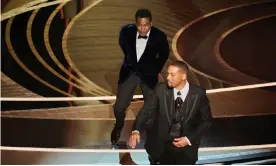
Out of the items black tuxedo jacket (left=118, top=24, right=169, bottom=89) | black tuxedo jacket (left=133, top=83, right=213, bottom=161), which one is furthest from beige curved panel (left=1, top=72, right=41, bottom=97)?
black tuxedo jacket (left=133, top=83, right=213, bottom=161)

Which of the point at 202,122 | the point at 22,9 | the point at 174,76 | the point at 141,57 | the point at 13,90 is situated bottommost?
the point at 202,122

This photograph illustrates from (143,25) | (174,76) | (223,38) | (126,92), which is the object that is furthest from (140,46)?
(223,38)

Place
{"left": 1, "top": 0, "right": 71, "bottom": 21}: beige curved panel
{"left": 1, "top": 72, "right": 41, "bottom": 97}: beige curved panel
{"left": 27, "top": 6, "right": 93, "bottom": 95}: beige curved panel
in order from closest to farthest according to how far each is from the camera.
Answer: {"left": 1, "top": 72, "right": 41, "bottom": 97}: beige curved panel
{"left": 27, "top": 6, "right": 93, "bottom": 95}: beige curved panel
{"left": 1, "top": 0, "right": 71, "bottom": 21}: beige curved panel

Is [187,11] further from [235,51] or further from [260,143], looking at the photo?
[260,143]

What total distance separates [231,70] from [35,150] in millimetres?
2275

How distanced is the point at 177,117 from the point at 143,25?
916 mm

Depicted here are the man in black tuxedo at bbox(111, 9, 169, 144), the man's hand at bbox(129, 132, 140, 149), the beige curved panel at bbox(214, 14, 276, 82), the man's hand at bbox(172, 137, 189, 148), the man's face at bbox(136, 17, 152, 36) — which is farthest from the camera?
the beige curved panel at bbox(214, 14, 276, 82)

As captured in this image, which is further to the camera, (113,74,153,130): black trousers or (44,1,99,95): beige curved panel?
(44,1,99,95): beige curved panel

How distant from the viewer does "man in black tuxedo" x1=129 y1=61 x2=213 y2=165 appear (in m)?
3.09

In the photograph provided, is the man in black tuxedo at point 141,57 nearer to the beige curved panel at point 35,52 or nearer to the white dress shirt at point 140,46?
the white dress shirt at point 140,46

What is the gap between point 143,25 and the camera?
367 cm

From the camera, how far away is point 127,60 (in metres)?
3.85

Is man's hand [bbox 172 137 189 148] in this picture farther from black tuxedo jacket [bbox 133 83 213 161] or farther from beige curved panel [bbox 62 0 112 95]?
beige curved panel [bbox 62 0 112 95]

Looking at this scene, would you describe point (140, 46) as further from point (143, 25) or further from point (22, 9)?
point (22, 9)
